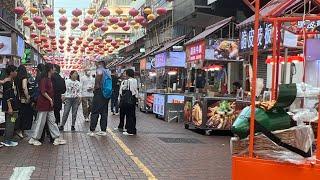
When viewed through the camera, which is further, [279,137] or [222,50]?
[222,50]

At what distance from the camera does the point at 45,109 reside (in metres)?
11.0

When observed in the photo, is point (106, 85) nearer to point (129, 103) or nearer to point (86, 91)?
point (129, 103)

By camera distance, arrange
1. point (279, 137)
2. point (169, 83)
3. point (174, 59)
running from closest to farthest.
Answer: point (279, 137)
point (174, 59)
point (169, 83)

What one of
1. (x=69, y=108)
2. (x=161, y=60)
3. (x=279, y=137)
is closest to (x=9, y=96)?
(x=69, y=108)

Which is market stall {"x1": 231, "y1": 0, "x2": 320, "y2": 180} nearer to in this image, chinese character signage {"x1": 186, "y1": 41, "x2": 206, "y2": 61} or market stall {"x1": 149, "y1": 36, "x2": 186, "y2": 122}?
chinese character signage {"x1": 186, "y1": 41, "x2": 206, "y2": 61}

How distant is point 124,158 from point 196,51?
8109mm

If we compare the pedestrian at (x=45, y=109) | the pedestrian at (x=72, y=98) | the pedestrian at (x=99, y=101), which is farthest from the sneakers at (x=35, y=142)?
the pedestrian at (x=72, y=98)

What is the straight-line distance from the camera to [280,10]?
5.36 m

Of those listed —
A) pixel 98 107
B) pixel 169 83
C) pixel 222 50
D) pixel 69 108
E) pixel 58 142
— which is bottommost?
pixel 58 142

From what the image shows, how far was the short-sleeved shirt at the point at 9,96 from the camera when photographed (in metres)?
10.6

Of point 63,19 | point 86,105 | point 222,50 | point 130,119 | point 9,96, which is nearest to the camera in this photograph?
point 9,96

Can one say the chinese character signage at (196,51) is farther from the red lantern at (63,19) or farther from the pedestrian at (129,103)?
the red lantern at (63,19)

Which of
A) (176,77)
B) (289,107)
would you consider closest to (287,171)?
(289,107)

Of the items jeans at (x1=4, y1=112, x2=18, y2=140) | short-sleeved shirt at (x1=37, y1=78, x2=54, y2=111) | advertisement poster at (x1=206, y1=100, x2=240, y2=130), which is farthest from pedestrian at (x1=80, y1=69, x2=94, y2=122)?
jeans at (x1=4, y1=112, x2=18, y2=140)
